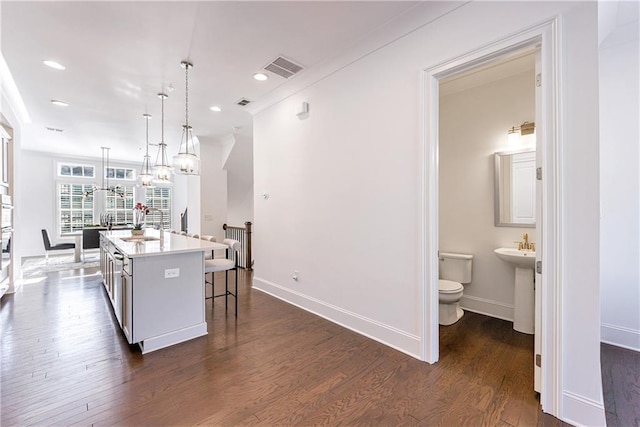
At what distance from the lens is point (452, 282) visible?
327 cm

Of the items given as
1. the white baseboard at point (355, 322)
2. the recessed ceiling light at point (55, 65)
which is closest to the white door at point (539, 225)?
the white baseboard at point (355, 322)

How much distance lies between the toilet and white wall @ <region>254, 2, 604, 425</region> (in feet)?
2.60

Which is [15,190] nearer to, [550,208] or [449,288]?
[449,288]

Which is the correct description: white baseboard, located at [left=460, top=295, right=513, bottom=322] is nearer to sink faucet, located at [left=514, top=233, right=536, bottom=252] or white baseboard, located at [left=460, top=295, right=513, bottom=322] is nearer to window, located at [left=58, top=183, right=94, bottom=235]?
sink faucet, located at [left=514, top=233, right=536, bottom=252]

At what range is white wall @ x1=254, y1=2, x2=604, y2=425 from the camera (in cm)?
164

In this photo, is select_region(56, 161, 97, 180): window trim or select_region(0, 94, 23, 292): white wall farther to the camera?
select_region(56, 161, 97, 180): window trim

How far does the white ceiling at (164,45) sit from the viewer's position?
232 centimetres

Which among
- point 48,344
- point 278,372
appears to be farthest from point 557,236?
point 48,344

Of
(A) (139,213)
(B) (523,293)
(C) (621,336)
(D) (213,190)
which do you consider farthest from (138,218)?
(C) (621,336)

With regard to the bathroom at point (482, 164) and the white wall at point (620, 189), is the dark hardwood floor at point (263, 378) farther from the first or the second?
the white wall at point (620, 189)

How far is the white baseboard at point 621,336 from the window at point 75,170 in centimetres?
1197

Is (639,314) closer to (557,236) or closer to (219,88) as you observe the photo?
(557,236)

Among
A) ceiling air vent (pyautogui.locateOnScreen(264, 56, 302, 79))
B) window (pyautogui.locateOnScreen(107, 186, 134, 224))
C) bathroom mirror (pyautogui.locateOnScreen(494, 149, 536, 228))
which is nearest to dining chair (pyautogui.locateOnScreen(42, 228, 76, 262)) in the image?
window (pyautogui.locateOnScreen(107, 186, 134, 224))

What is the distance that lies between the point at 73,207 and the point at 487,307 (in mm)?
10947
